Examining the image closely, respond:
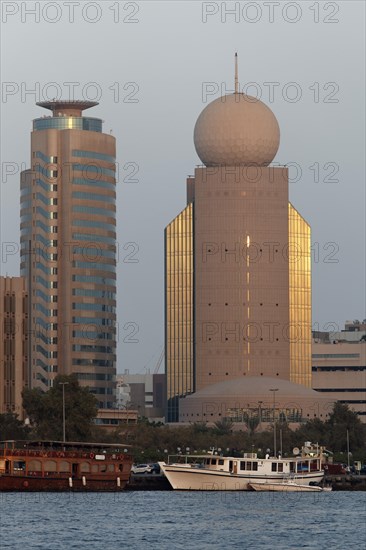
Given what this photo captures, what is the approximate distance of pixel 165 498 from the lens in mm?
198500

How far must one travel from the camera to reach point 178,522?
160 metres

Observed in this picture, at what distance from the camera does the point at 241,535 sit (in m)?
148

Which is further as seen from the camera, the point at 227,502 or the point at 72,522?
the point at 227,502

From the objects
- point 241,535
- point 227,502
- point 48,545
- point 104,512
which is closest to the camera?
point 48,545

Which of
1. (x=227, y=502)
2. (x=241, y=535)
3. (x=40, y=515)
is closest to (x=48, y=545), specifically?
(x=241, y=535)

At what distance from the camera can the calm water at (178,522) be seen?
466ft

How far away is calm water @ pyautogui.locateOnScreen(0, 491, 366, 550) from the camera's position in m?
142

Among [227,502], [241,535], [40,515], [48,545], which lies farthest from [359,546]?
[227,502]

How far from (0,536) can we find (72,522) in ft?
47.3

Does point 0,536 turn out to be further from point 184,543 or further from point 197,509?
point 197,509

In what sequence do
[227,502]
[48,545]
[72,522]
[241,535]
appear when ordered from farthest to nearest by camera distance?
[227,502] → [72,522] → [241,535] → [48,545]

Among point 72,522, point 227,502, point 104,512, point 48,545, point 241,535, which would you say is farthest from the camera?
point 227,502

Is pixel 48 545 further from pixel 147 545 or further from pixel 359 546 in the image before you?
pixel 359 546

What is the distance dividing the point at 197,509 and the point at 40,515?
17485 mm
